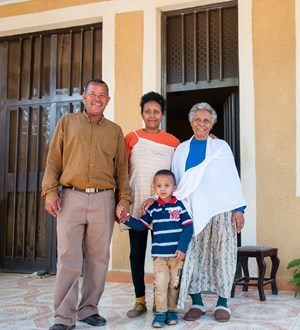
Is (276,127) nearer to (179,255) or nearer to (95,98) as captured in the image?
(179,255)

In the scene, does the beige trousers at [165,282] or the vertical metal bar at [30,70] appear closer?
the beige trousers at [165,282]

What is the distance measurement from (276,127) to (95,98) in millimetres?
2219

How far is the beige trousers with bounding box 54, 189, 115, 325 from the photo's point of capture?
10.00ft

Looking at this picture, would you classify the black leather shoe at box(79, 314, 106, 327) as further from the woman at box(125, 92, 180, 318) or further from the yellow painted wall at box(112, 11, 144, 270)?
the yellow painted wall at box(112, 11, 144, 270)

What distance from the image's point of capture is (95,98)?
3170 mm

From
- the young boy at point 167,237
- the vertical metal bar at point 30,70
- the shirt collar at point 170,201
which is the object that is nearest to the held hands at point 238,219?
the young boy at point 167,237

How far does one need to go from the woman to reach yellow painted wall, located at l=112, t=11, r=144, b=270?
1.68 metres

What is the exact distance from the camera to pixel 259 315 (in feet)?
11.5

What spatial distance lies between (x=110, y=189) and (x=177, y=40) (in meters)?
2.76

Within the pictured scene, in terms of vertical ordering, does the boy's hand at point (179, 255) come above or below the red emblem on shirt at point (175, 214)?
below

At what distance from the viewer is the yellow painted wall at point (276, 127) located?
15.0 feet

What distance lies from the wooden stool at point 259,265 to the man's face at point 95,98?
1960mm

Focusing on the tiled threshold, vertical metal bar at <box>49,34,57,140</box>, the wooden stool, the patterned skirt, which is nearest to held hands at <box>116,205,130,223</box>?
the patterned skirt

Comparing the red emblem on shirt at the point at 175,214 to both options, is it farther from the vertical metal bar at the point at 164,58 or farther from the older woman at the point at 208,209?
the vertical metal bar at the point at 164,58
